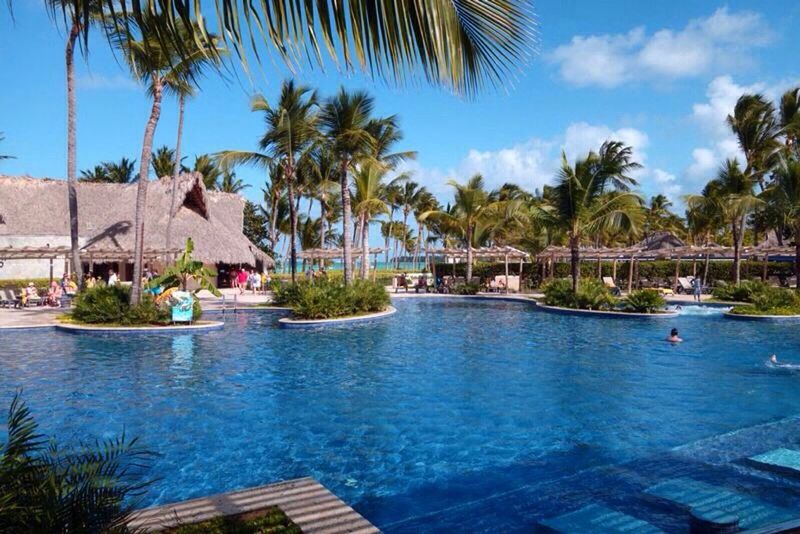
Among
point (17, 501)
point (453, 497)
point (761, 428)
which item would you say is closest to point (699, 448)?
point (761, 428)

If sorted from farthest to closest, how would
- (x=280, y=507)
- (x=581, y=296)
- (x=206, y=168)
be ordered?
(x=206, y=168), (x=581, y=296), (x=280, y=507)

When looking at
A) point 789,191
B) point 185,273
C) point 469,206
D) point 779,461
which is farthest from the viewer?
point 469,206

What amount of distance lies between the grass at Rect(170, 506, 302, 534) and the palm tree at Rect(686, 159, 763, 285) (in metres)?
23.9

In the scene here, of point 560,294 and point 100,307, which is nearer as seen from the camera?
point 100,307

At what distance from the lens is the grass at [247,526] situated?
358 cm

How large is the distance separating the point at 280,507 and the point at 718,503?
3674mm

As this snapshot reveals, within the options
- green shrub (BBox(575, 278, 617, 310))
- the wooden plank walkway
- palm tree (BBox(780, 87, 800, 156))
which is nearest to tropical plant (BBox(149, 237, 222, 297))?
green shrub (BBox(575, 278, 617, 310))

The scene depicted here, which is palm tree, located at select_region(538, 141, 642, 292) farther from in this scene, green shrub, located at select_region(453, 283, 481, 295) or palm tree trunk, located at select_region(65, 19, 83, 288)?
palm tree trunk, located at select_region(65, 19, 83, 288)

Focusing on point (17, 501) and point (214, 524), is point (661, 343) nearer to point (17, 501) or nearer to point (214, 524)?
point (214, 524)

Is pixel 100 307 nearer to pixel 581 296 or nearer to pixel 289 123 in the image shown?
pixel 289 123

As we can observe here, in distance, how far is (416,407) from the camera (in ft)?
27.2

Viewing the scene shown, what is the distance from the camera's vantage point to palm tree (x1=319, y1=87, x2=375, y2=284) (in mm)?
18500

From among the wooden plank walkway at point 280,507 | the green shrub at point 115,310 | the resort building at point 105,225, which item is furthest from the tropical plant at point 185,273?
the wooden plank walkway at point 280,507

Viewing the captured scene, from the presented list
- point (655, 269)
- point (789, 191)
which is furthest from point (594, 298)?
point (655, 269)
